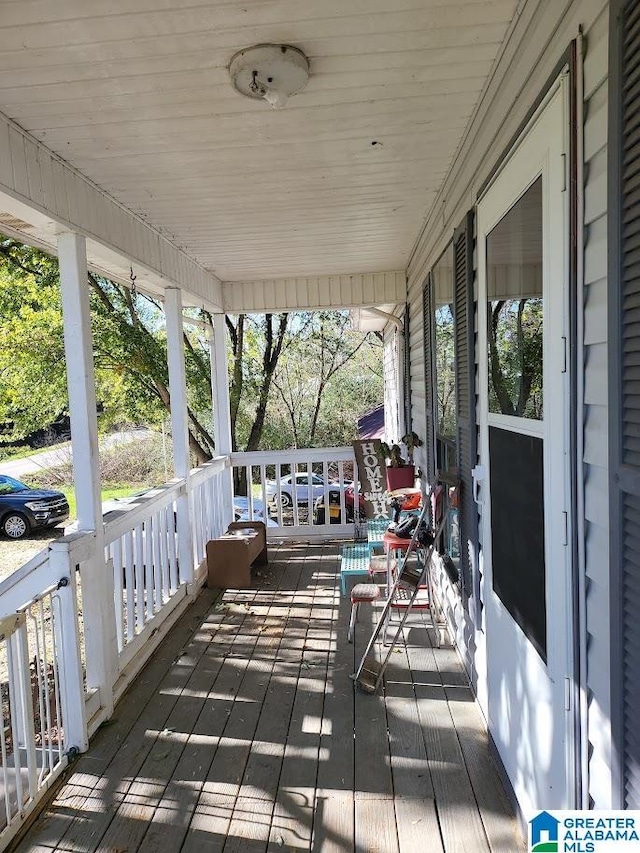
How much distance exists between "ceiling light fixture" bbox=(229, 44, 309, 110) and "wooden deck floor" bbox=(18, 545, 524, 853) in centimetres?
264

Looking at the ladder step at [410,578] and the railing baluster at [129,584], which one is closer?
the ladder step at [410,578]

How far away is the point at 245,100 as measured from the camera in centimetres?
212

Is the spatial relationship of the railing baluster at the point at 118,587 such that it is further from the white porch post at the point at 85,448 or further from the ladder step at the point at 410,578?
the ladder step at the point at 410,578

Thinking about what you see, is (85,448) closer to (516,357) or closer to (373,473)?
(516,357)

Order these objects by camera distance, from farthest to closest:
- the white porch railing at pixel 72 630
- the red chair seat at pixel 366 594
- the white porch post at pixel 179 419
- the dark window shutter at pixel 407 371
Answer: the dark window shutter at pixel 407 371, the white porch post at pixel 179 419, the red chair seat at pixel 366 594, the white porch railing at pixel 72 630

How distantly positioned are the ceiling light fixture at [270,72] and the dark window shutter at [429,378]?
208cm

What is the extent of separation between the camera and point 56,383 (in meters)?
8.73

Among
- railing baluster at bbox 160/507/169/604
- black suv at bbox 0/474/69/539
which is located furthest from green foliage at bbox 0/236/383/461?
railing baluster at bbox 160/507/169/604

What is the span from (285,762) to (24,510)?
9.29 metres

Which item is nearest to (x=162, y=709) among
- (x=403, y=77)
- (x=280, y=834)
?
(x=280, y=834)

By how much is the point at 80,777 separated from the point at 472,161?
10.5 feet

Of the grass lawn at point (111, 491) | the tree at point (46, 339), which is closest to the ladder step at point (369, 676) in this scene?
the tree at point (46, 339)

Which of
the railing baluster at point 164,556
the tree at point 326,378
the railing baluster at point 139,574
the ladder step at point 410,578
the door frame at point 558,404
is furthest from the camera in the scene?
the tree at point 326,378

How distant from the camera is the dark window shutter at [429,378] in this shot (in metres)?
3.90
